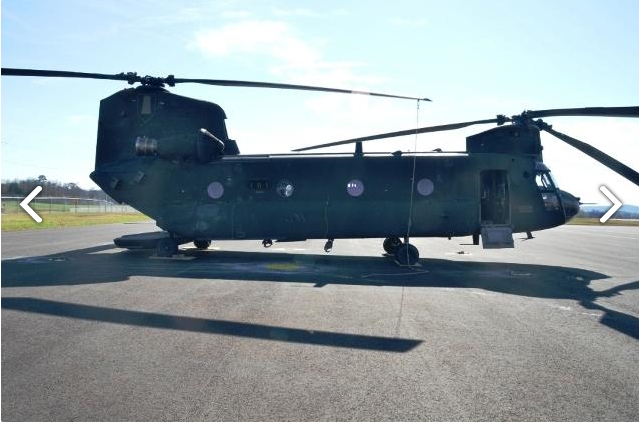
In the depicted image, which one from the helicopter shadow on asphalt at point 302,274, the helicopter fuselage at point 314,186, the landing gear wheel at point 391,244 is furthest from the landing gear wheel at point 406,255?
the landing gear wheel at point 391,244

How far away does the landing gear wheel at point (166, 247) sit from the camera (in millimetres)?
16641

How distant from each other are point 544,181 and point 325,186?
7586mm

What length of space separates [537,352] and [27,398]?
6080mm

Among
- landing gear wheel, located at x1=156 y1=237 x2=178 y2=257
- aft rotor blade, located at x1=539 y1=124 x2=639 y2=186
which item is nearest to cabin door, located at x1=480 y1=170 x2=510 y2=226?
aft rotor blade, located at x1=539 y1=124 x2=639 y2=186

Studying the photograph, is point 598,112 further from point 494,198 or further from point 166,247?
point 166,247

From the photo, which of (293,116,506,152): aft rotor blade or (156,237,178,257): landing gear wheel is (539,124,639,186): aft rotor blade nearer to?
(293,116,506,152): aft rotor blade

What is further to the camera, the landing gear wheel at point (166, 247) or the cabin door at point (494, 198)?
the landing gear wheel at point (166, 247)

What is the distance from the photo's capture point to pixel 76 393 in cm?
477

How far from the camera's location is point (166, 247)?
16641mm

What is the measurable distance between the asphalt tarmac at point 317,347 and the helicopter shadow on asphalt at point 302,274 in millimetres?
87

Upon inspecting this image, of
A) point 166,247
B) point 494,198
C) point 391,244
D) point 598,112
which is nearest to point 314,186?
point 391,244

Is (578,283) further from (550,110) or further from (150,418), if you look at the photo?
(150,418)

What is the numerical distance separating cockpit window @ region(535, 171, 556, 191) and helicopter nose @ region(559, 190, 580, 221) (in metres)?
0.42

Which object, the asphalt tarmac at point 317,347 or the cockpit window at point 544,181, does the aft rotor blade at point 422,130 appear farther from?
the asphalt tarmac at point 317,347
